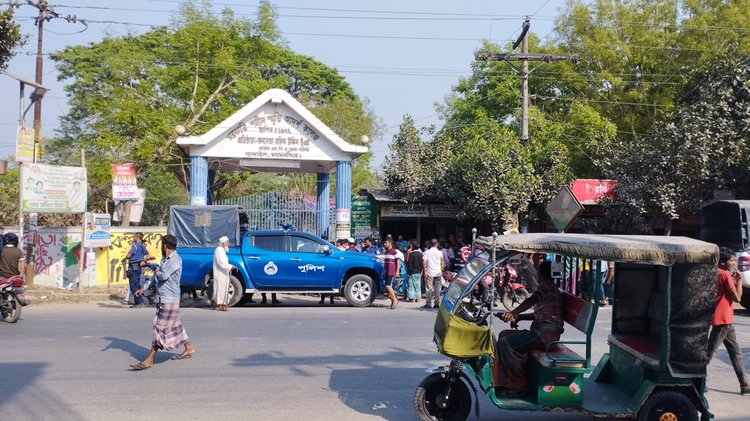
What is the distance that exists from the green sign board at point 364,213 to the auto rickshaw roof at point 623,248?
21426 millimetres

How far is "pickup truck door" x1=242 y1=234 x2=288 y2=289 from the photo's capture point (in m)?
17.2

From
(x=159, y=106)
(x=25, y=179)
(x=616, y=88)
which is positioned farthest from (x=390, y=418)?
(x=616, y=88)

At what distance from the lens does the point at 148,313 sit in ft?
52.6

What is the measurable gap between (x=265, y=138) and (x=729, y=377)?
54.3ft

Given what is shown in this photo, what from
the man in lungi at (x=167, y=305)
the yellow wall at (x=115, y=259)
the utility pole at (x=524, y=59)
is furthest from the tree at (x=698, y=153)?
the man in lungi at (x=167, y=305)

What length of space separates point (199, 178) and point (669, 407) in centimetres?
1828

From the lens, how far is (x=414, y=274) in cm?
1897

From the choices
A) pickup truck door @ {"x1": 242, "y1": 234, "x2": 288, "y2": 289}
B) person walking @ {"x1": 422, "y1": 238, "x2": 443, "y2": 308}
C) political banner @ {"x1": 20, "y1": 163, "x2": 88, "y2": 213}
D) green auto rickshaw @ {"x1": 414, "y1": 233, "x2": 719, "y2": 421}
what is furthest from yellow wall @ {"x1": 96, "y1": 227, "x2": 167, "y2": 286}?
green auto rickshaw @ {"x1": 414, "y1": 233, "x2": 719, "y2": 421}

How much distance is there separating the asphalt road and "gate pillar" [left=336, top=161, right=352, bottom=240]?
814 cm

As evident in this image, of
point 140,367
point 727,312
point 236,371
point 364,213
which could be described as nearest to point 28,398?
point 140,367

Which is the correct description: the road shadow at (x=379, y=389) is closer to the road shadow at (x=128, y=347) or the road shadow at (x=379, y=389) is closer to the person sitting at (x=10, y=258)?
the road shadow at (x=128, y=347)

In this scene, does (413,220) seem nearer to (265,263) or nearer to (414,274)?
(414,274)

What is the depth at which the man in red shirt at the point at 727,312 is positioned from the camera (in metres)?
8.22

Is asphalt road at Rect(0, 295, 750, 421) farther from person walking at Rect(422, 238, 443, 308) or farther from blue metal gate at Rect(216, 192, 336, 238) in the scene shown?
blue metal gate at Rect(216, 192, 336, 238)
